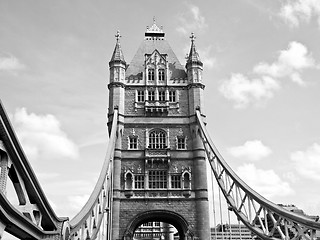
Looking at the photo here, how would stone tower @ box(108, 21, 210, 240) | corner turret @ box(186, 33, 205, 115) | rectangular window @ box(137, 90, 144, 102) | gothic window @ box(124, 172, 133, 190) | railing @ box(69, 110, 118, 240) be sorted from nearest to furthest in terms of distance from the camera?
railing @ box(69, 110, 118, 240) → stone tower @ box(108, 21, 210, 240) → gothic window @ box(124, 172, 133, 190) → corner turret @ box(186, 33, 205, 115) → rectangular window @ box(137, 90, 144, 102)

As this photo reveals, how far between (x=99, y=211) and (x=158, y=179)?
7.40 m

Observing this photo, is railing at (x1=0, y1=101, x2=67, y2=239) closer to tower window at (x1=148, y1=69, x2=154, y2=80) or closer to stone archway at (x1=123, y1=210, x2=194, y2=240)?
stone archway at (x1=123, y1=210, x2=194, y2=240)

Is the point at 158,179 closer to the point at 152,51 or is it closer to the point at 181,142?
the point at 181,142

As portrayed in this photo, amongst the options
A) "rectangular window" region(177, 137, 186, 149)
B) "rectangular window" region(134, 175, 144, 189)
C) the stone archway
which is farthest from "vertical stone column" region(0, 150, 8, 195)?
"rectangular window" region(177, 137, 186, 149)

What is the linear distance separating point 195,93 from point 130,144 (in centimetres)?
684

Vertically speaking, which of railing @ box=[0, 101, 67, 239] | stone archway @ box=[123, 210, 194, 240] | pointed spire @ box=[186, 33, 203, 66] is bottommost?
railing @ box=[0, 101, 67, 239]

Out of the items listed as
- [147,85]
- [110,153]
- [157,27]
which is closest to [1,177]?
[110,153]

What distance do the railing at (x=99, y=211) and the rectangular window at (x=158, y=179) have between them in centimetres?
310

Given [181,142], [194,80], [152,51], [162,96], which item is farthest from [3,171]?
[152,51]

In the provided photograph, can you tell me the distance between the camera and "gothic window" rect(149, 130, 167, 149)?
32.0m

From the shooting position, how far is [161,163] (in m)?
31.2

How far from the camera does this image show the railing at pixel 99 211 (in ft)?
56.3

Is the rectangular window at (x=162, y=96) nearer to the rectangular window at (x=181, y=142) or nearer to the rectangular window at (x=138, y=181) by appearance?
the rectangular window at (x=181, y=142)

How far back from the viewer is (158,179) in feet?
102
